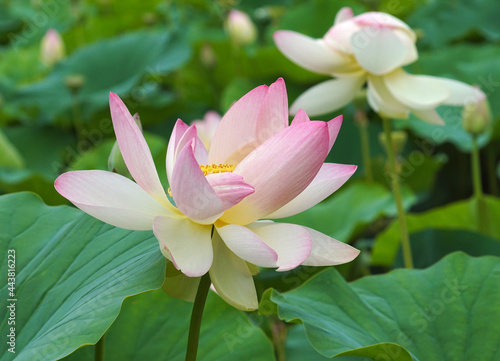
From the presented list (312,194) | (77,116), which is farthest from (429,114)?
(77,116)

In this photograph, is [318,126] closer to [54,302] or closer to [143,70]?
[54,302]

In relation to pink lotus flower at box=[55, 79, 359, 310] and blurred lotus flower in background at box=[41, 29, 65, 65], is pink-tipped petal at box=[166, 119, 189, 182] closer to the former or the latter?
pink lotus flower at box=[55, 79, 359, 310]

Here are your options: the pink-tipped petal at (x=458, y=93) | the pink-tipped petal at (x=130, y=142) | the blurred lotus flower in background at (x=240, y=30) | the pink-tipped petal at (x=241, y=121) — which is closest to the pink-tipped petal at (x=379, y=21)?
the pink-tipped petal at (x=458, y=93)

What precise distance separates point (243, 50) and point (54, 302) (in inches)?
73.2

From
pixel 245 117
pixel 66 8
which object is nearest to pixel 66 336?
pixel 245 117

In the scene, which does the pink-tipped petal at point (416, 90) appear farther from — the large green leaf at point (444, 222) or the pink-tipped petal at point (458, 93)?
the large green leaf at point (444, 222)

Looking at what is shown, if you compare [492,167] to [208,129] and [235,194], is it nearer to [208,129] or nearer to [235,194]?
[208,129]

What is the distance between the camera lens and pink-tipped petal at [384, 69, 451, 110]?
0.98 meters

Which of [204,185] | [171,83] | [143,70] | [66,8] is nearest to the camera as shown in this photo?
[204,185]

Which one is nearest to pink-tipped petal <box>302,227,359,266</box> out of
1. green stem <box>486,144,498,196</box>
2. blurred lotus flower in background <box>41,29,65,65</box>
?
green stem <box>486,144,498,196</box>

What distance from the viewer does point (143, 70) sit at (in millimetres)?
2285

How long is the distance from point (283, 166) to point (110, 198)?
150 millimetres

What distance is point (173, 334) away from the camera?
2.70 feet

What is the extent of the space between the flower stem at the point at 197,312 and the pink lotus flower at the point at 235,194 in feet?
0.06
